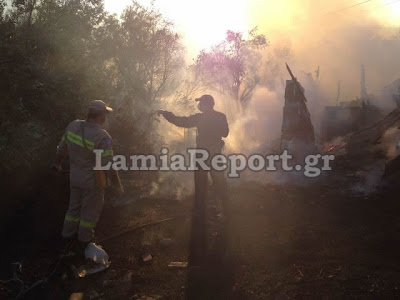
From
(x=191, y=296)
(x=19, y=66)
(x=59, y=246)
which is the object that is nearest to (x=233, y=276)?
(x=191, y=296)

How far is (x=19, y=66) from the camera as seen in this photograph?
7.27 metres

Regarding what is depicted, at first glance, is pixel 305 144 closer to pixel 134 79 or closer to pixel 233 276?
pixel 233 276

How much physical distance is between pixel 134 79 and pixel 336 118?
505 inches

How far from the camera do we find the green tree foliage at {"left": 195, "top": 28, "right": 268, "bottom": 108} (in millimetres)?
25781

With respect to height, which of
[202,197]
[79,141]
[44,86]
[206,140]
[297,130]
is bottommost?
[202,197]

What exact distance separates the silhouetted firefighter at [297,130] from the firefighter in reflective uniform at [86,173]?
710cm

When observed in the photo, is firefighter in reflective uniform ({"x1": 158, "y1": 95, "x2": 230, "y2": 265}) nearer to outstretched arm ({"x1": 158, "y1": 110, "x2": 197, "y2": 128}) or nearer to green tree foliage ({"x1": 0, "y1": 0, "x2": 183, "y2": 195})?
outstretched arm ({"x1": 158, "y1": 110, "x2": 197, "y2": 128})

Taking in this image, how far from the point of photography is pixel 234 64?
1065 inches

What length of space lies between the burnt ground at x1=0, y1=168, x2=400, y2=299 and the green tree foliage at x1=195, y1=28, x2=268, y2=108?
1961 centimetres

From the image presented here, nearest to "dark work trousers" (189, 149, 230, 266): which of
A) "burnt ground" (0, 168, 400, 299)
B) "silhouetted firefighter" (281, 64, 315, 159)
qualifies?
"burnt ground" (0, 168, 400, 299)

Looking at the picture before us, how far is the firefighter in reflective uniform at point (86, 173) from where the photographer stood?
3.99m

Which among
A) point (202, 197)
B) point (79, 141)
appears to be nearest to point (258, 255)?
point (202, 197)

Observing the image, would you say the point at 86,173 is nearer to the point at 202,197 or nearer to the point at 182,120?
the point at 202,197

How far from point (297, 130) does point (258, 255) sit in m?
6.59
